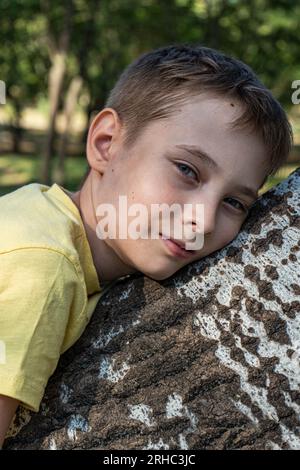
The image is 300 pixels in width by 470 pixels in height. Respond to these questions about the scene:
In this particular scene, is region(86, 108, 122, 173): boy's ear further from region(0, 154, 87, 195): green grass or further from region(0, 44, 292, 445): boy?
region(0, 154, 87, 195): green grass

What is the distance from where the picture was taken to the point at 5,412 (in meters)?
1.63

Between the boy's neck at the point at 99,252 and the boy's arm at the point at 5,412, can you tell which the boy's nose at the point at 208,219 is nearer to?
the boy's neck at the point at 99,252

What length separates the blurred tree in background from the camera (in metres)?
11.2

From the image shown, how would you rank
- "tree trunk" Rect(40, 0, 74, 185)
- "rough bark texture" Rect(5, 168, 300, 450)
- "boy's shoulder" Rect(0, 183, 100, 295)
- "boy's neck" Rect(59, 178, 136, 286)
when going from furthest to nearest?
"tree trunk" Rect(40, 0, 74, 185), "boy's neck" Rect(59, 178, 136, 286), "boy's shoulder" Rect(0, 183, 100, 295), "rough bark texture" Rect(5, 168, 300, 450)

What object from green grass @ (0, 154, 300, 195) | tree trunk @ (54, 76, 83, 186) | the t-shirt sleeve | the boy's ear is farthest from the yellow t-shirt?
tree trunk @ (54, 76, 83, 186)

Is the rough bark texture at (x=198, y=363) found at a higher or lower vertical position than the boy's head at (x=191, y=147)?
lower

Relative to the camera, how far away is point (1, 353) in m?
1.62

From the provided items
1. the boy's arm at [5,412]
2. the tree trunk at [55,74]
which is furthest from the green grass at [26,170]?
the boy's arm at [5,412]

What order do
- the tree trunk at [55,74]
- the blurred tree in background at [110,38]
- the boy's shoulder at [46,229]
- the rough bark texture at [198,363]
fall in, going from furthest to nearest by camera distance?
the blurred tree in background at [110,38] → the tree trunk at [55,74] → the boy's shoulder at [46,229] → the rough bark texture at [198,363]

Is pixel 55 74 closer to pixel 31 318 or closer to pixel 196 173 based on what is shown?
pixel 196 173

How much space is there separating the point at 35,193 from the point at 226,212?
0.53 meters

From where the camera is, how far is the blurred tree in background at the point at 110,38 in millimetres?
11211
